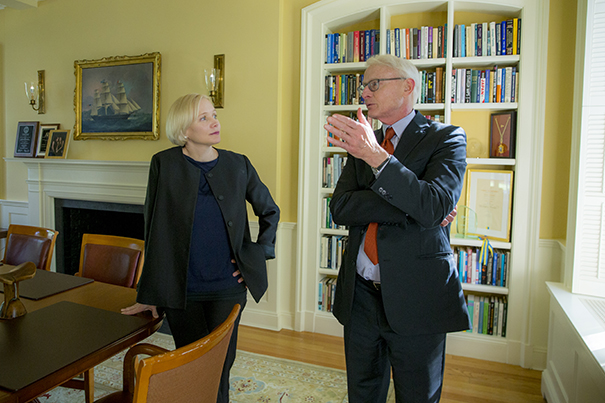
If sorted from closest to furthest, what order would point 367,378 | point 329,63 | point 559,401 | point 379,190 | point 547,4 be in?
1. point 379,190
2. point 367,378
3. point 559,401
4. point 547,4
5. point 329,63

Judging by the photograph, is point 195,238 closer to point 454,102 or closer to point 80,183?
point 454,102

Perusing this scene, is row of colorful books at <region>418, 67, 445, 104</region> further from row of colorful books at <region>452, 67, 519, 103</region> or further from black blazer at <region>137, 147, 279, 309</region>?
black blazer at <region>137, 147, 279, 309</region>

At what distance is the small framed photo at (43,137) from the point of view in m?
4.16

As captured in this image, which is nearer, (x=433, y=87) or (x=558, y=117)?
(x=558, y=117)

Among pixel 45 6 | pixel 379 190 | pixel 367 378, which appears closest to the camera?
pixel 379 190

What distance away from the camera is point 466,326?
4.38 ft

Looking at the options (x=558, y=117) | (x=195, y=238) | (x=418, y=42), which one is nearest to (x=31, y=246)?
(x=195, y=238)

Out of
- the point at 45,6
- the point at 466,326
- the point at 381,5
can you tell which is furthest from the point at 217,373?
the point at 45,6

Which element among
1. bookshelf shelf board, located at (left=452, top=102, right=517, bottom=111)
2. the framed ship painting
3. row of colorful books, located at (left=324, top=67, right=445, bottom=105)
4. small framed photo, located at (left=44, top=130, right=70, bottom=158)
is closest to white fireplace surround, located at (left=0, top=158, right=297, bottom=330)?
small framed photo, located at (left=44, top=130, right=70, bottom=158)

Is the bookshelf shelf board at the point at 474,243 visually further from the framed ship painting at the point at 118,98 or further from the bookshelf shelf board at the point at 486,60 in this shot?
the framed ship painting at the point at 118,98

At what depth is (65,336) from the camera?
4.20ft

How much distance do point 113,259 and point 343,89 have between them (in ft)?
6.72

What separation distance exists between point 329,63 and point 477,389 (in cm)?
249

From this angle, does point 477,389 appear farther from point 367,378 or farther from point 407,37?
point 407,37
